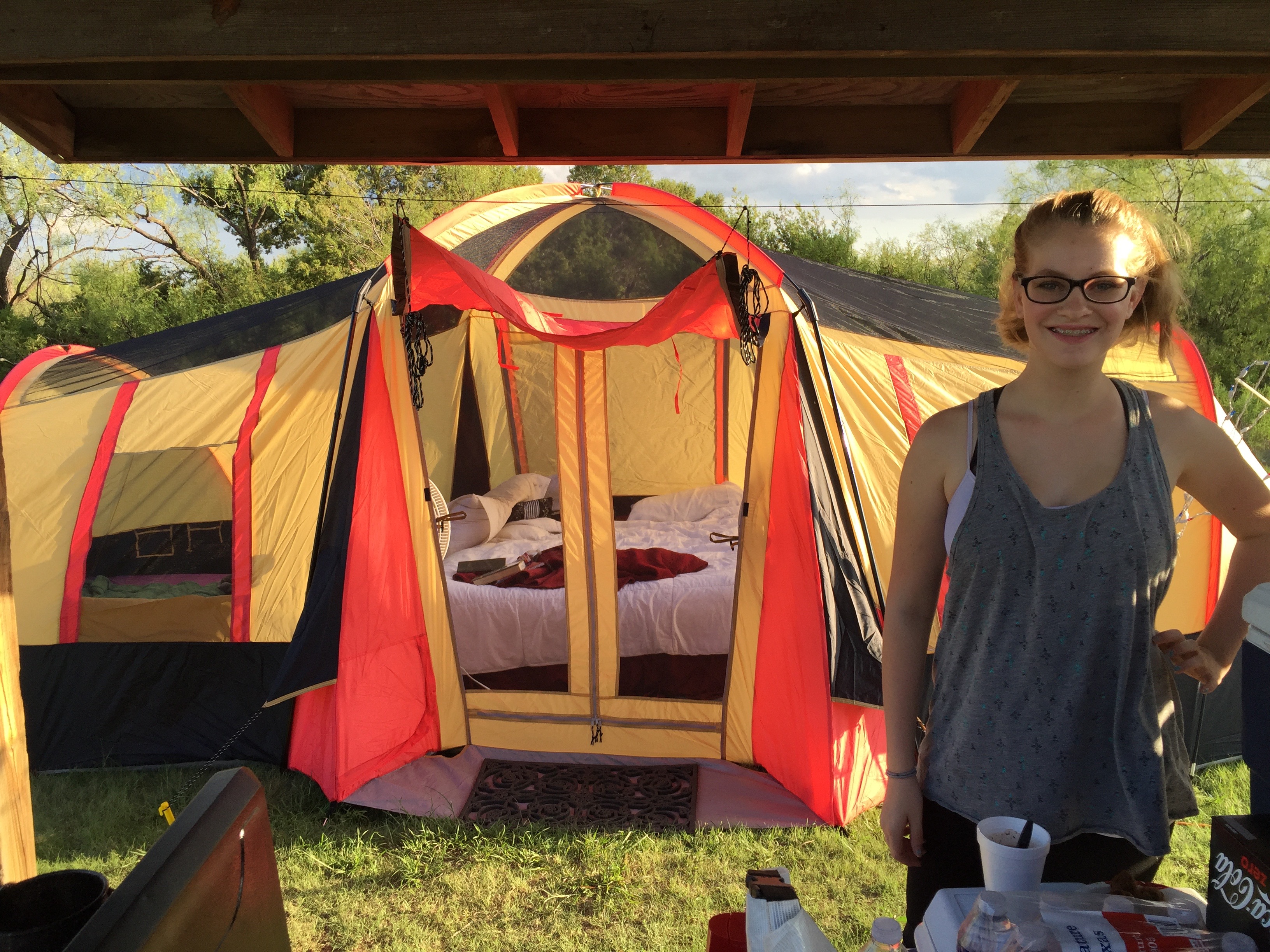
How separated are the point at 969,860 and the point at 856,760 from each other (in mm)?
1866

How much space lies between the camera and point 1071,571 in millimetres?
1060

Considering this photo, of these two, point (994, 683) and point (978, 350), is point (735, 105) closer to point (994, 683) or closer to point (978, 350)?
point (994, 683)

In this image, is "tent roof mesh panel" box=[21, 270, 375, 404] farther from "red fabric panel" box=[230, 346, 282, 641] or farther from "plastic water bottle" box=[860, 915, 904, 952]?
"plastic water bottle" box=[860, 915, 904, 952]

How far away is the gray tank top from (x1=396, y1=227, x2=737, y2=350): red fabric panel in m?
1.83

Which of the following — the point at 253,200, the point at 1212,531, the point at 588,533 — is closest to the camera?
the point at 1212,531

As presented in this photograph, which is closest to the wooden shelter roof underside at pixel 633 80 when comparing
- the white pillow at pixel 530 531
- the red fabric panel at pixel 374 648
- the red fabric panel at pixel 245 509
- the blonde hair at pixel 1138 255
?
the blonde hair at pixel 1138 255

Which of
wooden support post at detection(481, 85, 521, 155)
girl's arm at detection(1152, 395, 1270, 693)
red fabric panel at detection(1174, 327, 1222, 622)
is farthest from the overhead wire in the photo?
girl's arm at detection(1152, 395, 1270, 693)

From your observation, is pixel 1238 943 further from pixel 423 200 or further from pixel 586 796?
pixel 423 200

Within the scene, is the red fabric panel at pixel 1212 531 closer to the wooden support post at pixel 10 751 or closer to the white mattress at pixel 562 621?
the white mattress at pixel 562 621

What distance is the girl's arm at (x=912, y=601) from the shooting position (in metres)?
1.17

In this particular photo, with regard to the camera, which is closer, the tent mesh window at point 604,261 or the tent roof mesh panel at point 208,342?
the tent roof mesh panel at point 208,342

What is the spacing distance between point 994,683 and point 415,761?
2746 millimetres

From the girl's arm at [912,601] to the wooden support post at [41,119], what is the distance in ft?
4.70

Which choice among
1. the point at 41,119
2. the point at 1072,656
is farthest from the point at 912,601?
the point at 41,119
